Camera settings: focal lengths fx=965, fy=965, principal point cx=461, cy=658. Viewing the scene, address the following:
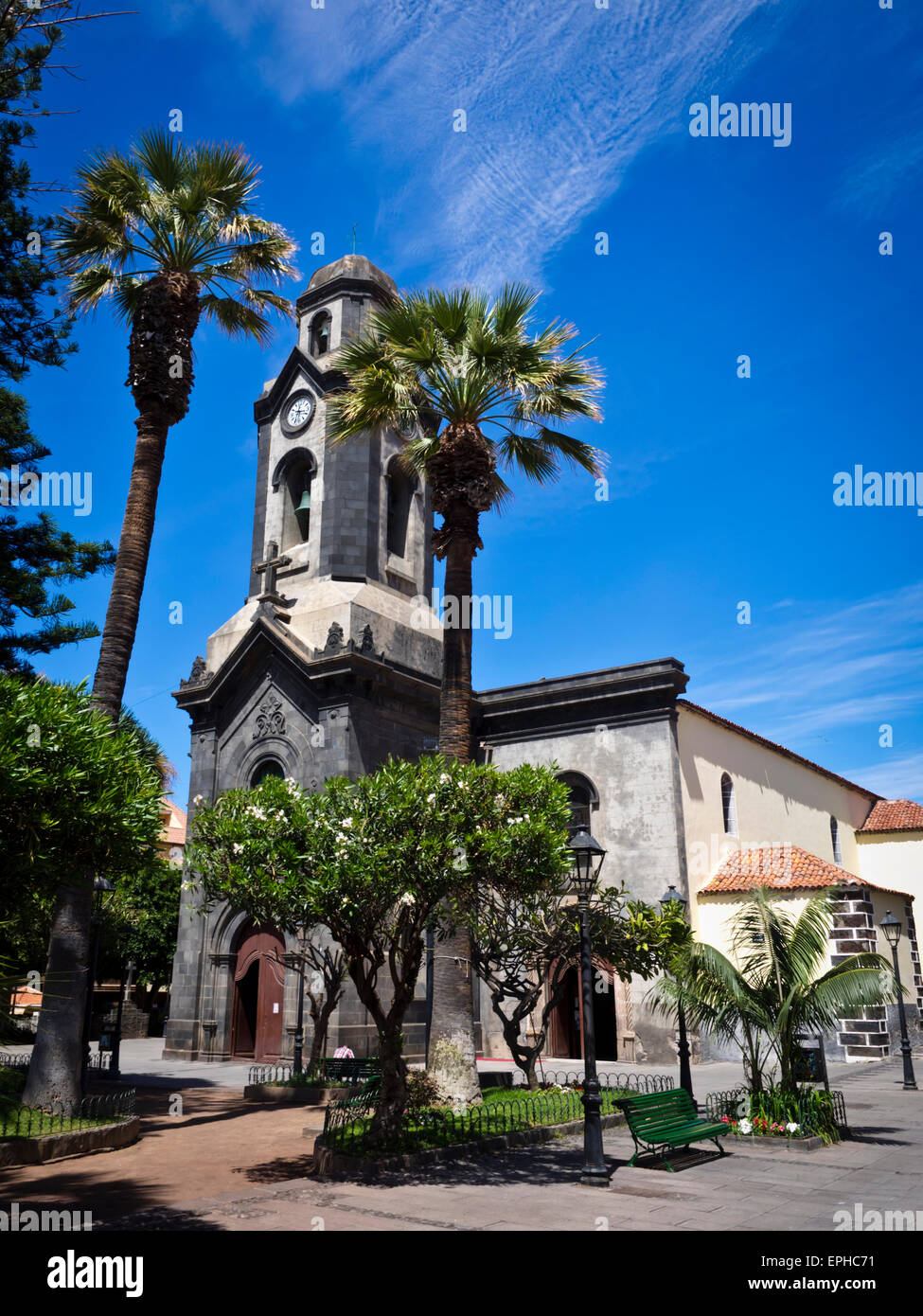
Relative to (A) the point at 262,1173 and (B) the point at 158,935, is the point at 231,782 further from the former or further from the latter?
(A) the point at 262,1173

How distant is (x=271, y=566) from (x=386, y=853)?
19780mm

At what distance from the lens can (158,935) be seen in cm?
3847

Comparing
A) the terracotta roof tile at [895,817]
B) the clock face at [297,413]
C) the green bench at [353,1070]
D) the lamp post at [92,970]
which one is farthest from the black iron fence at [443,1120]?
the terracotta roof tile at [895,817]

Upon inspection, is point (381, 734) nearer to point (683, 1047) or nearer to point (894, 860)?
point (683, 1047)

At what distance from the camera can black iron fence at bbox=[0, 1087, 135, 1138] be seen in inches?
478

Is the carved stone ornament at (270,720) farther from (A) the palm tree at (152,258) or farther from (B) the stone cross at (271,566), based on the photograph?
(A) the palm tree at (152,258)

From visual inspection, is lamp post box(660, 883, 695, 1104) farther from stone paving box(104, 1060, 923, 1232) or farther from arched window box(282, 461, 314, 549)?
arched window box(282, 461, 314, 549)

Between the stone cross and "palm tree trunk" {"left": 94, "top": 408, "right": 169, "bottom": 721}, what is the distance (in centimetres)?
1143

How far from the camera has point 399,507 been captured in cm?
3100

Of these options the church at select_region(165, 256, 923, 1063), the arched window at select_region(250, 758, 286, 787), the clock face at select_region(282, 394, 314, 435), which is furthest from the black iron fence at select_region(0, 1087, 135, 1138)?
the clock face at select_region(282, 394, 314, 435)

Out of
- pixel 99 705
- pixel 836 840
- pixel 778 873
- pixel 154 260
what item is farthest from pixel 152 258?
pixel 836 840

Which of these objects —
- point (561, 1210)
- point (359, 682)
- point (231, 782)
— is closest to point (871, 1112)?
point (561, 1210)

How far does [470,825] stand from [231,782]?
18.0 metres

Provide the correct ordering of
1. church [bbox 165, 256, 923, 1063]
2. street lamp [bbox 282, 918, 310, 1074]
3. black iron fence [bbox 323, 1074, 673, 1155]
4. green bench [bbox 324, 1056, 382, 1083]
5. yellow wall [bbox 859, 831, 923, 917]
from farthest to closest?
yellow wall [bbox 859, 831, 923, 917], church [bbox 165, 256, 923, 1063], street lamp [bbox 282, 918, 310, 1074], green bench [bbox 324, 1056, 382, 1083], black iron fence [bbox 323, 1074, 673, 1155]
